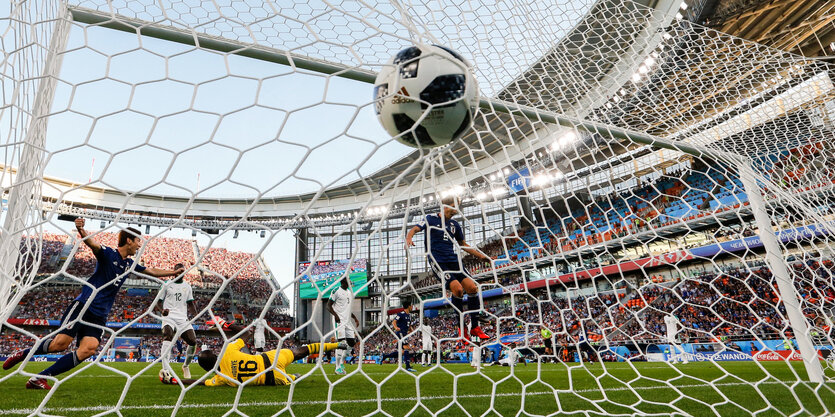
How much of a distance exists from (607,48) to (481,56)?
227cm

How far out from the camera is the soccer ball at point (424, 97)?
7.02 feet

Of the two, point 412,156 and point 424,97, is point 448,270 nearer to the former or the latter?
point 412,156

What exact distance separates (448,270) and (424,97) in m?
1.53

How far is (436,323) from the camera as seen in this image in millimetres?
21547

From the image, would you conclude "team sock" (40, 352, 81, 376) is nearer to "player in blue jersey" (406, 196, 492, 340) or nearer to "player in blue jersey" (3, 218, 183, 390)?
"player in blue jersey" (3, 218, 183, 390)

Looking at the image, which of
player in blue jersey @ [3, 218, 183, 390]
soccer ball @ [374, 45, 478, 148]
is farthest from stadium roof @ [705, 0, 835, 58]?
player in blue jersey @ [3, 218, 183, 390]

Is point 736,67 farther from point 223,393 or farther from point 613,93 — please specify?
point 223,393

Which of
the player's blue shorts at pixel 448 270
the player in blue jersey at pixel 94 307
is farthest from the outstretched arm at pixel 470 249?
the player in blue jersey at pixel 94 307

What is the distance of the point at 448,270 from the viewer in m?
3.28

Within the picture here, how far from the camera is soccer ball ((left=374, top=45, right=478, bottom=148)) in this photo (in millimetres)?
2141

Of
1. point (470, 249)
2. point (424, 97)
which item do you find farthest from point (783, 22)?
point (424, 97)

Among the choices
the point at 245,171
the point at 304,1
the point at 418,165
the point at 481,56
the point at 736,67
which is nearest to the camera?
the point at 245,171

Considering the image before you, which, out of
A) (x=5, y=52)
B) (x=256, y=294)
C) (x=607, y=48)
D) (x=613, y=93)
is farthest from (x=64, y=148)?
(x=256, y=294)

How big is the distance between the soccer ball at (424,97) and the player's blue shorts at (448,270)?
1235mm
